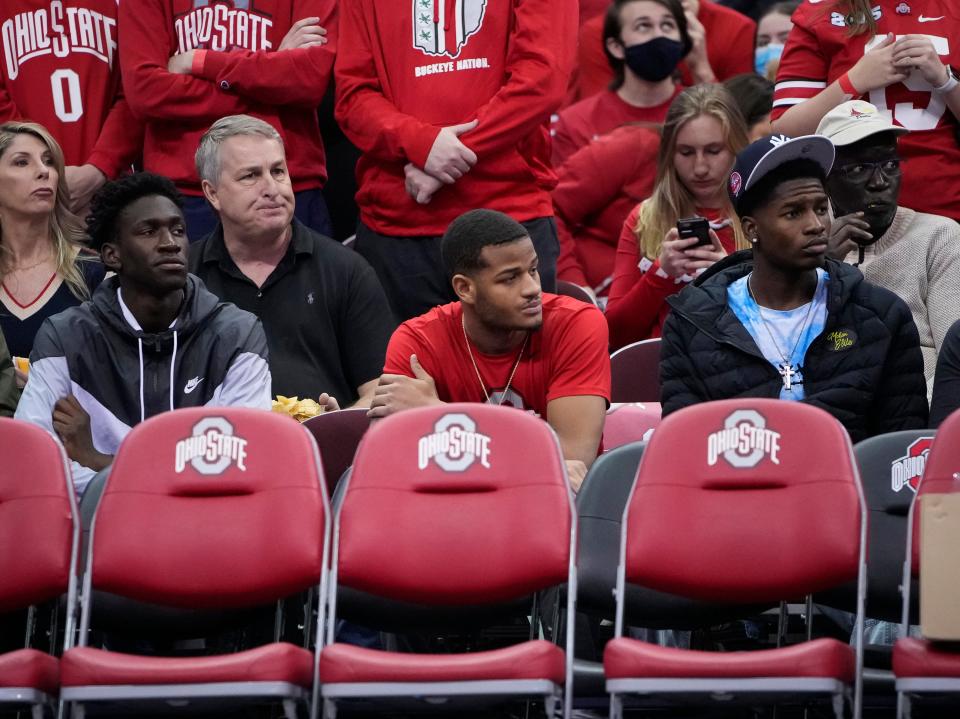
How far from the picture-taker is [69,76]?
6.38 metres

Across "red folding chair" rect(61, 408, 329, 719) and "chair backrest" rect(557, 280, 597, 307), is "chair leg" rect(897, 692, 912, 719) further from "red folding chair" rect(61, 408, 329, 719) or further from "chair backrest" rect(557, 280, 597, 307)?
"chair backrest" rect(557, 280, 597, 307)

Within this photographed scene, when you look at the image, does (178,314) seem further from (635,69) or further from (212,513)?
(635,69)

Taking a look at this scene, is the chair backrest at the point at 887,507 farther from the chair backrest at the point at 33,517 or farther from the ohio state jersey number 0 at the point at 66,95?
the ohio state jersey number 0 at the point at 66,95

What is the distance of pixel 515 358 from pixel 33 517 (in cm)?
157

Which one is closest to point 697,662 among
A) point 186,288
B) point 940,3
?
point 186,288

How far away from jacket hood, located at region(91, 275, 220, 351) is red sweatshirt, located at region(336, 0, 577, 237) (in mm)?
992

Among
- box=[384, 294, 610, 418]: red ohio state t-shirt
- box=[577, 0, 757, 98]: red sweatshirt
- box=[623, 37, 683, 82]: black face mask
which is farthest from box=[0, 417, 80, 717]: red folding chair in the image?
box=[577, 0, 757, 98]: red sweatshirt

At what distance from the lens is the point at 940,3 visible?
18.4 feet

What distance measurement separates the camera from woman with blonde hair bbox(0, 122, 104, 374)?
570cm

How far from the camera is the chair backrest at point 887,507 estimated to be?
416 cm

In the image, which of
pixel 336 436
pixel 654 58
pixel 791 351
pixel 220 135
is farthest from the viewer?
pixel 654 58

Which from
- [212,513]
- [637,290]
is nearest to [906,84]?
[637,290]

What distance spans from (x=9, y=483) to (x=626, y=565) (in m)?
1.59

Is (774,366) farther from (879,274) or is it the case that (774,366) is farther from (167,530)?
(167,530)
